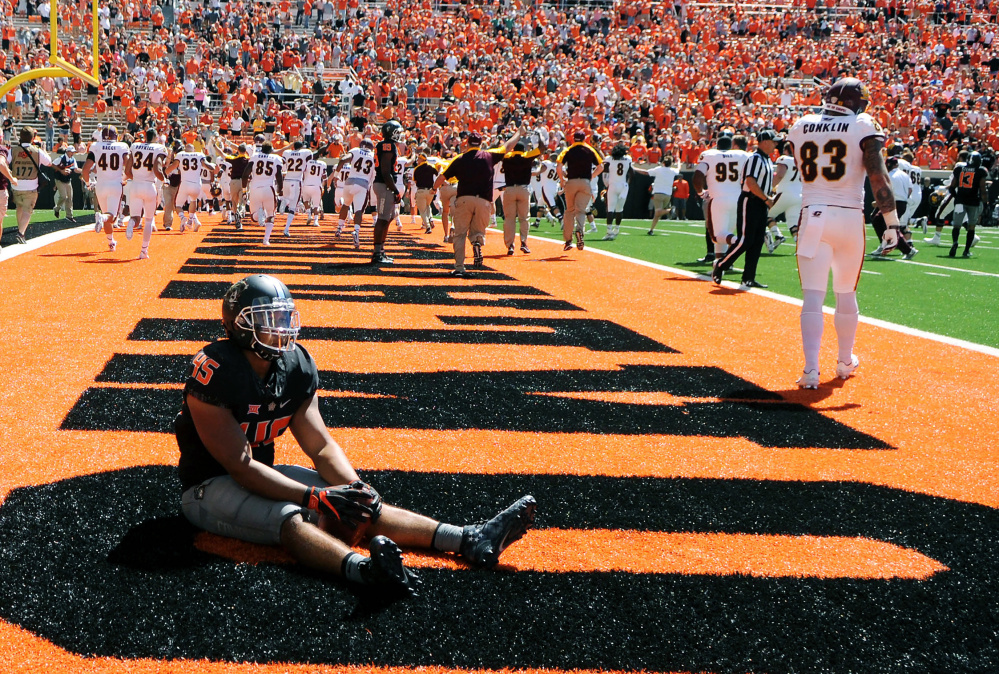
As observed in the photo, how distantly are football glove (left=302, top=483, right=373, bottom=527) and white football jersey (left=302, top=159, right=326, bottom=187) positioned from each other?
17.5 m

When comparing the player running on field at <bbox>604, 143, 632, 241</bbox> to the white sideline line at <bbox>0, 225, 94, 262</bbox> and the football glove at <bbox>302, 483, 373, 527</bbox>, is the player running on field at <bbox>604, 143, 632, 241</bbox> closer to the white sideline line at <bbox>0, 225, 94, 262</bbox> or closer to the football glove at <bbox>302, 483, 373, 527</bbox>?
the white sideline line at <bbox>0, 225, 94, 262</bbox>

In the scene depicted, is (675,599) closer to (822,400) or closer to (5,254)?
(822,400)

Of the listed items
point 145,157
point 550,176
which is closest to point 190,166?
point 145,157

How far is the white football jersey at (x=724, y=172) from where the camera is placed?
14133mm

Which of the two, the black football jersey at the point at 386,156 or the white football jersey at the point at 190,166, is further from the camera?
the white football jersey at the point at 190,166

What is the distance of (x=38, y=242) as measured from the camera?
16.8 meters

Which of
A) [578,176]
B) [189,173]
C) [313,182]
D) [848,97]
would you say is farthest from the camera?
[313,182]

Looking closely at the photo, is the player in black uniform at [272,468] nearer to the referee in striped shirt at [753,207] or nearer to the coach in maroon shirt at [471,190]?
the referee in striped shirt at [753,207]

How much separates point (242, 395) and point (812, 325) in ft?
15.2

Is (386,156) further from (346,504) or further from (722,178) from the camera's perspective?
(346,504)

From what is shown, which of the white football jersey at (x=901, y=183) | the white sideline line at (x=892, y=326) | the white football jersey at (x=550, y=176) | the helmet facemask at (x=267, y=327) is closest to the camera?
the helmet facemask at (x=267, y=327)

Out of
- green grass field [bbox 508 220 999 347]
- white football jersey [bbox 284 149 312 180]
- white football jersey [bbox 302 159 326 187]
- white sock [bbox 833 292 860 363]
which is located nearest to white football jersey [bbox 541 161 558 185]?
green grass field [bbox 508 220 999 347]

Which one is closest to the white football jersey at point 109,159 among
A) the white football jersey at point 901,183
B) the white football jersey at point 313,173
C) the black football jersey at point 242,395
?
the white football jersey at point 313,173

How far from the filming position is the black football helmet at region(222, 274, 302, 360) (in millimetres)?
3832
